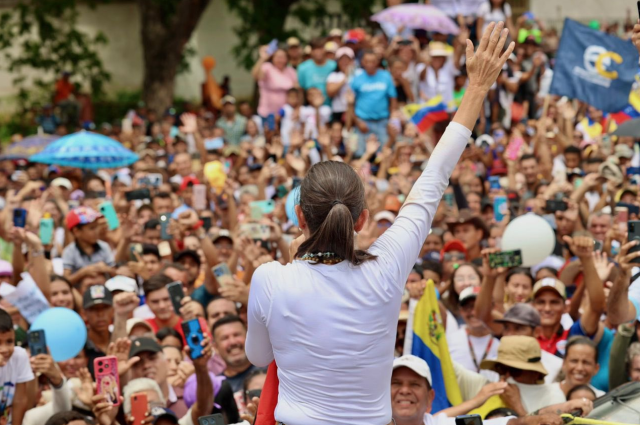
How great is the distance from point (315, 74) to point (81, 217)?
6.76 meters

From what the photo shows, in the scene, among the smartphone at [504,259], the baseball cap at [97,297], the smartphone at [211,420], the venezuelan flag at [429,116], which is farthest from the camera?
the venezuelan flag at [429,116]

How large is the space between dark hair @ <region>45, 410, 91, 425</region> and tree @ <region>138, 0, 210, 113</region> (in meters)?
15.5

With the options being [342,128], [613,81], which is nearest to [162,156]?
[342,128]

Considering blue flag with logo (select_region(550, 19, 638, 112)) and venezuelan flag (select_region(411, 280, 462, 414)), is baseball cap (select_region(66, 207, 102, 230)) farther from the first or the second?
blue flag with logo (select_region(550, 19, 638, 112))

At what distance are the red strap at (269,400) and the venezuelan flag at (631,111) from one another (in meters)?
9.66

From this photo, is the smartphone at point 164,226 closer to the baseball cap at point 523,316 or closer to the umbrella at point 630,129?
the baseball cap at point 523,316

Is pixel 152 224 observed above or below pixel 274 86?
below

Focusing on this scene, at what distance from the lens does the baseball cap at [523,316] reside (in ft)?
20.2

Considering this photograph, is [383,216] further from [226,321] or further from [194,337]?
[194,337]

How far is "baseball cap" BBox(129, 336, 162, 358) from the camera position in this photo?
5.83 metres

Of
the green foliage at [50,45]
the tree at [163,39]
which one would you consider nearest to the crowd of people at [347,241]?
the tree at [163,39]

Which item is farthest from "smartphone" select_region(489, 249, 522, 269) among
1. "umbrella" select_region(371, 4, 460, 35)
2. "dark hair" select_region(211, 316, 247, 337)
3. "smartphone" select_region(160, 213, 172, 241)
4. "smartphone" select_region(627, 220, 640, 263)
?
"umbrella" select_region(371, 4, 460, 35)

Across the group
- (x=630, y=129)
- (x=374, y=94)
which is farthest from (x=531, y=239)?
(x=374, y=94)

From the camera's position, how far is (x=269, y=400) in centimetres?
294
